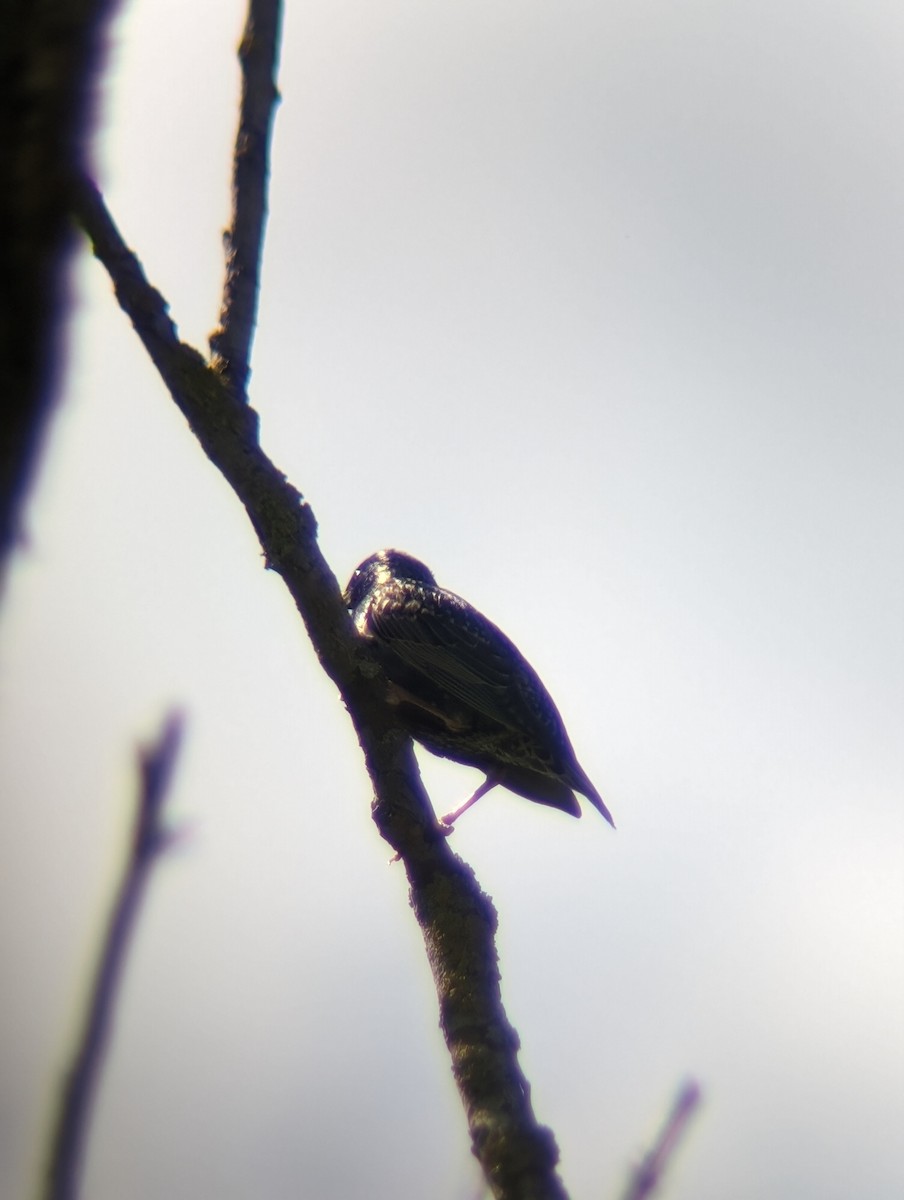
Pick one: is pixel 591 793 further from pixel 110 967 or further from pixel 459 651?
pixel 110 967

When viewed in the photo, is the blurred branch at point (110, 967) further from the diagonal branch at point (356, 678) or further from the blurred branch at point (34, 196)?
the diagonal branch at point (356, 678)

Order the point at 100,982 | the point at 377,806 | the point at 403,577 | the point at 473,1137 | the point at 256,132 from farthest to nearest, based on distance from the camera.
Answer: the point at 403,577, the point at 256,132, the point at 377,806, the point at 473,1137, the point at 100,982

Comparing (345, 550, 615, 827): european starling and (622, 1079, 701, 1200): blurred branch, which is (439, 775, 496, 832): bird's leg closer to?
(345, 550, 615, 827): european starling

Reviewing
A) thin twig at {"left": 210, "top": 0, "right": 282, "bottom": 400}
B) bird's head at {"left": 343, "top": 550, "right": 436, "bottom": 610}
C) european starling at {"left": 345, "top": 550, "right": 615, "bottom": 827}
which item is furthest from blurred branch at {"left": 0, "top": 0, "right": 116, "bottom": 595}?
bird's head at {"left": 343, "top": 550, "right": 436, "bottom": 610}

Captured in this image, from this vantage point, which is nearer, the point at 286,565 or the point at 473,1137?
the point at 473,1137

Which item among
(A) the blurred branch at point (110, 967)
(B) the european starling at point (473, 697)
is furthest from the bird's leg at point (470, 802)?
(A) the blurred branch at point (110, 967)

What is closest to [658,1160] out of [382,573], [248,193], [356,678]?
[356,678]

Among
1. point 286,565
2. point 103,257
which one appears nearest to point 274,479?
point 286,565

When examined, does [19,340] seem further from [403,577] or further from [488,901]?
[403,577]
